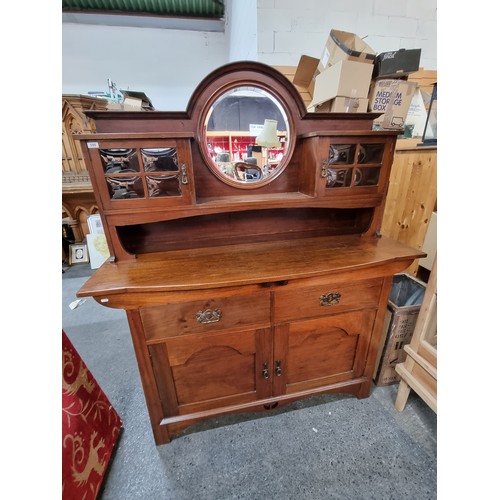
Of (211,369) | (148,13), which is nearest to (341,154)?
(211,369)

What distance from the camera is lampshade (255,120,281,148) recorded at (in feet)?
3.17

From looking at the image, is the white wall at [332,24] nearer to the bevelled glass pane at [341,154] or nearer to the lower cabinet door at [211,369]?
the bevelled glass pane at [341,154]

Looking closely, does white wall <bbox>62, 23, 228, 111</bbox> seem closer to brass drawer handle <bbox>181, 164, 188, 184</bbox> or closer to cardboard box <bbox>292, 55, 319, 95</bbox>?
cardboard box <bbox>292, 55, 319, 95</bbox>

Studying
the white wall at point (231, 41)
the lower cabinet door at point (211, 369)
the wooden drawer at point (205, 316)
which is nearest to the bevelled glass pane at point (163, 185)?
the wooden drawer at point (205, 316)

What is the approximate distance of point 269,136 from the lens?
98cm

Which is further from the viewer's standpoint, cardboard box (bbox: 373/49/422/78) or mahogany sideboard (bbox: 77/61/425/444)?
cardboard box (bbox: 373/49/422/78)

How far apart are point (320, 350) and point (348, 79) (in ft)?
4.39

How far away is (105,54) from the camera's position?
3.29 meters

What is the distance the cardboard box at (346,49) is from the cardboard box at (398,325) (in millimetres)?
1233

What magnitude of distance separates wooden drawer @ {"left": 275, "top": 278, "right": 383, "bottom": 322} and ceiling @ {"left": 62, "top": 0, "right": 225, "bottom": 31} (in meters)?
3.91

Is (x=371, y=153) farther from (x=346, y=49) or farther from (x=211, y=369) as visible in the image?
(x=211, y=369)

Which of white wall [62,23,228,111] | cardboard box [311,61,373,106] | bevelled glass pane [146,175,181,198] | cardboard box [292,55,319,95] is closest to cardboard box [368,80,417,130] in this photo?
cardboard box [311,61,373,106]
